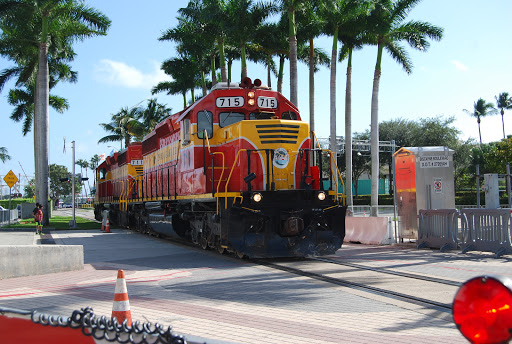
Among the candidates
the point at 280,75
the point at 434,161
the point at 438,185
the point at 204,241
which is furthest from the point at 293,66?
the point at 204,241

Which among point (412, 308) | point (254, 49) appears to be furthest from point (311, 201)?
point (254, 49)

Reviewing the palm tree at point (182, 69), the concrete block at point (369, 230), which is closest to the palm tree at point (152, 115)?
the palm tree at point (182, 69)

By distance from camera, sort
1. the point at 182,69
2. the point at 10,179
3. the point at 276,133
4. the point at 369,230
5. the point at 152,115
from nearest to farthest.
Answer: the point at 276,133 → the point at 369,230 → the point at 10,179 → the point at 182,69 → the point at 152,115

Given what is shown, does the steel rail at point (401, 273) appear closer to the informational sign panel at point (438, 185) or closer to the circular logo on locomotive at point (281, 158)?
the circular logo on locomotive at point (281, 158)

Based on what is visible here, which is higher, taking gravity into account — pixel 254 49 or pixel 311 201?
pixel 254 49

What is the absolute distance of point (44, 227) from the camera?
27.8m

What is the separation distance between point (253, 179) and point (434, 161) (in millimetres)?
6908

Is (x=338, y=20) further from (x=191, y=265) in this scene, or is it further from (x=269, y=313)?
(x=269, y=313)

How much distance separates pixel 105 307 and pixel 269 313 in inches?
90.4

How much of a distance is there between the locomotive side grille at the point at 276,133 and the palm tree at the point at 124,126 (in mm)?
50065

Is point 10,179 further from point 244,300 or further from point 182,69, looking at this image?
point 244,300

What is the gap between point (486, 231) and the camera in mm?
12508

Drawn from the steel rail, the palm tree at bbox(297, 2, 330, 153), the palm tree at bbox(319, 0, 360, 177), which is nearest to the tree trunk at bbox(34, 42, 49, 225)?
the palm tree at bbox(297, 2, 330, 153)

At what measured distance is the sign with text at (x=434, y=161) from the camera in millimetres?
15570
